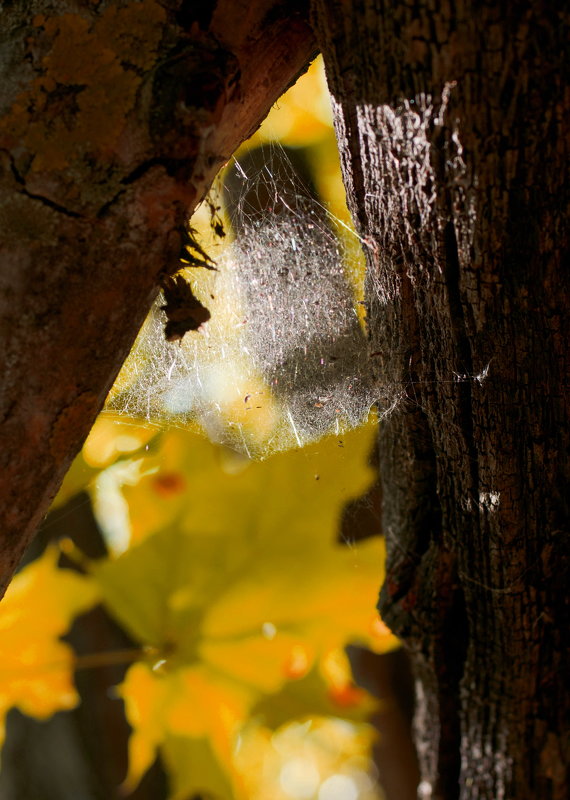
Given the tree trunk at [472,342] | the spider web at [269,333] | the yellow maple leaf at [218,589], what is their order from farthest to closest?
the yellow maple leaf at [218,589] < the spider web at [269,333] < the tree trunk at [472,342]

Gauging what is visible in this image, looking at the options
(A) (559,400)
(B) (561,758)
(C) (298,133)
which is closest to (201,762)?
(B) (561,758)

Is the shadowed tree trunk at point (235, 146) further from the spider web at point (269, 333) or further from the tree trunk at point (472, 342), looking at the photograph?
the spider web at point (269, 333)

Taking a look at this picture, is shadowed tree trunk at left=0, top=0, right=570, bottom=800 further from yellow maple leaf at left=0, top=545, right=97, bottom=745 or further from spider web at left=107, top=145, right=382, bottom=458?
yellow maple leaf at left=0, top=545, right=97, bottom=745

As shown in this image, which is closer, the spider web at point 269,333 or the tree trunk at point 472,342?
the tree trunk at point 472,342

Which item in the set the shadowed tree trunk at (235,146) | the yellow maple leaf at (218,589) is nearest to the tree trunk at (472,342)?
the shadowed tree trunk at (235,146)

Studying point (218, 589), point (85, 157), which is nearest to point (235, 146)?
point (85, 157)

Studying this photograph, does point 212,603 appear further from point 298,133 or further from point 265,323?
point 298,133
